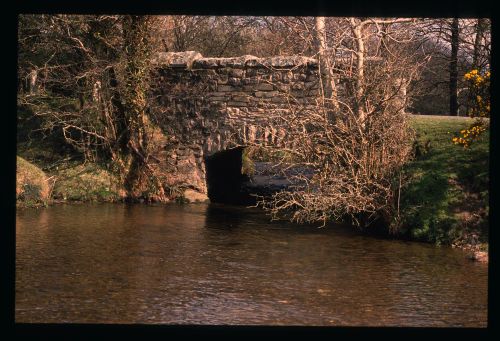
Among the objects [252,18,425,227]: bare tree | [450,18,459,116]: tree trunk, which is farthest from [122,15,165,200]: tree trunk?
[450,18,459,116]: tree trunk

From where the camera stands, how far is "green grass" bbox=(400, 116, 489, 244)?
37.4ft

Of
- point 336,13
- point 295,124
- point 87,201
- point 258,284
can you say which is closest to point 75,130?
point 87,201

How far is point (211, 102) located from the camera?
16078 mm

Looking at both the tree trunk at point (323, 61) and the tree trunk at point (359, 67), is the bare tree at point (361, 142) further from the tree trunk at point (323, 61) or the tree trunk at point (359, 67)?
the tree trunk at point (323, 61)

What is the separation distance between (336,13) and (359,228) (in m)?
9.33

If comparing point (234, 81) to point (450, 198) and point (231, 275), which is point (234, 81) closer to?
point (450, 198)

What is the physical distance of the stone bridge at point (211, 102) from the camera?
49.9ft

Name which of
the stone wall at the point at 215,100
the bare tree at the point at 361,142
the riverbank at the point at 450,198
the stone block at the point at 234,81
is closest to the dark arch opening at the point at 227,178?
the stone wall at the point at 215,100

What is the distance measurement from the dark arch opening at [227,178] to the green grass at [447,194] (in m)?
5.54

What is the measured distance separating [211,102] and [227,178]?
2891 millimetres

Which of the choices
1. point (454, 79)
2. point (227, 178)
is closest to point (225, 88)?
point (227, 178)

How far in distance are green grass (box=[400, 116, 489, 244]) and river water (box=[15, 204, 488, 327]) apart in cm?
35

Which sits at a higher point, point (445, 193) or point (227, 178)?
point (445, 193)

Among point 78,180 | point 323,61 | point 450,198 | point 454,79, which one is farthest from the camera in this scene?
point 454,79
